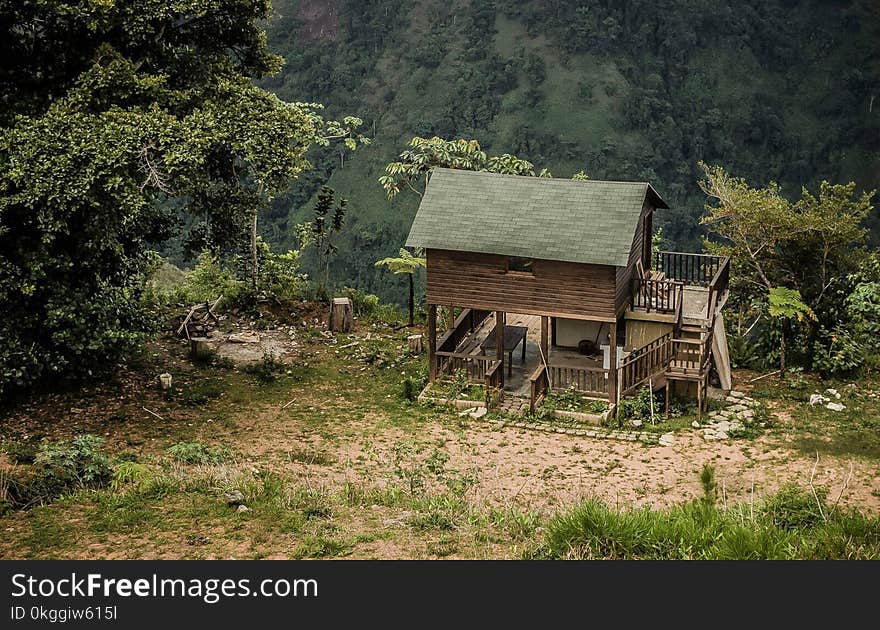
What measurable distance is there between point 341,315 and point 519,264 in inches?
268

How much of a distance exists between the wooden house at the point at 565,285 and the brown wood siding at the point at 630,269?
0.14ft

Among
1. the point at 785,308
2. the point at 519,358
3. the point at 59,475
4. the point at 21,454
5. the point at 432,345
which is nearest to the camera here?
the point at 59,475

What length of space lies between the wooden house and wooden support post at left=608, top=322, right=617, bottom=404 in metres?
0.02

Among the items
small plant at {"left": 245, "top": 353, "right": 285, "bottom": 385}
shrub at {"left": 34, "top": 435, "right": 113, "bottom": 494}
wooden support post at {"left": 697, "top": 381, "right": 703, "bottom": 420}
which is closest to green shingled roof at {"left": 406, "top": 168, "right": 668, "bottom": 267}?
wooden support post at {"left": 697, "top": 381, "right": 703, "bottom": 420}

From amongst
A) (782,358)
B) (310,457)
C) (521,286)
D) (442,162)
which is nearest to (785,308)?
(782,358)

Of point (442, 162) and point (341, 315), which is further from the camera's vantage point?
point (442, 162)

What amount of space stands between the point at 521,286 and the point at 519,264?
567 millimetres

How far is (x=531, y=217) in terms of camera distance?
70.7 feet

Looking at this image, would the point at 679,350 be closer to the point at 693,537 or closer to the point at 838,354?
the point at 838,354

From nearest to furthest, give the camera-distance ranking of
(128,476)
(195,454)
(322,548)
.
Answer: (322,548) → (128,476) → (195,454)

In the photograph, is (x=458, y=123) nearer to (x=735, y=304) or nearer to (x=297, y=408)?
(x=735, y=304)

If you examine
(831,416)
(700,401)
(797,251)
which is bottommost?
(831,416)

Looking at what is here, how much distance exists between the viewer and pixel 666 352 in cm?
2133

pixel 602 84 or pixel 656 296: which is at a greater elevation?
pixel 602 84
